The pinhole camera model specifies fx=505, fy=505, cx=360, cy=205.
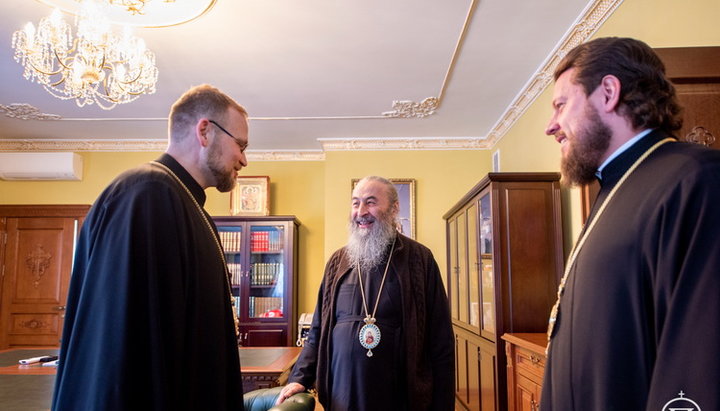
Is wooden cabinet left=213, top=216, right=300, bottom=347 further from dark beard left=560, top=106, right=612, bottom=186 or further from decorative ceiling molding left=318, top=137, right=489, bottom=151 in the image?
dark beard left=560, top=106, right=612, bottom=186

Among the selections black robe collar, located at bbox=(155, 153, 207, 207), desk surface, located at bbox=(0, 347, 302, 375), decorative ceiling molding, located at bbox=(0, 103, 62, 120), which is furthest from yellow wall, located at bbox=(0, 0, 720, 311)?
black robe collar, located at bbox=(155, 153, 207, 207)

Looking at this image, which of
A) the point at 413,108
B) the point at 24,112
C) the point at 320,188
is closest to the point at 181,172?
the point at 413,108

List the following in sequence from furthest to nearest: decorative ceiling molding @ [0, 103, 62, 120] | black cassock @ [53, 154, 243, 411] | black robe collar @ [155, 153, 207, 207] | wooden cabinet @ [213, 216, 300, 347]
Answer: wooden cabinet @ [213, 216, 300, 347], decorative ceiling molding @ [0, 103, 62, 120], black robe collar @ [155, 153, 207, 207], black cassock @ [53, 154, 243, 411]

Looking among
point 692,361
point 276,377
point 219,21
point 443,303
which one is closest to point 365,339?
point 443,303

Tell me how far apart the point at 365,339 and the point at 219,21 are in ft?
8.39

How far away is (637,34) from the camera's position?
296cm

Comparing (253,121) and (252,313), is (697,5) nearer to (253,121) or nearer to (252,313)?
(253,121)

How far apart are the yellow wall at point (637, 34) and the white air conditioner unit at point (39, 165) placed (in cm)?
568

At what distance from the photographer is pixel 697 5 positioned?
2.45 m

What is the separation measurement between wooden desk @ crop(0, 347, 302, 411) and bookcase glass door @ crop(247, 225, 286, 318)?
2482 mm

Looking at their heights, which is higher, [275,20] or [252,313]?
[275,20]

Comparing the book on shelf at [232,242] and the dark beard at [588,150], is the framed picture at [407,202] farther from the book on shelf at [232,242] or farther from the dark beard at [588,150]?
the dark beard at [588,150]

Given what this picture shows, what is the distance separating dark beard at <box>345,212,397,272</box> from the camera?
95.1 inches

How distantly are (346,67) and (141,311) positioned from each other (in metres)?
3.60
